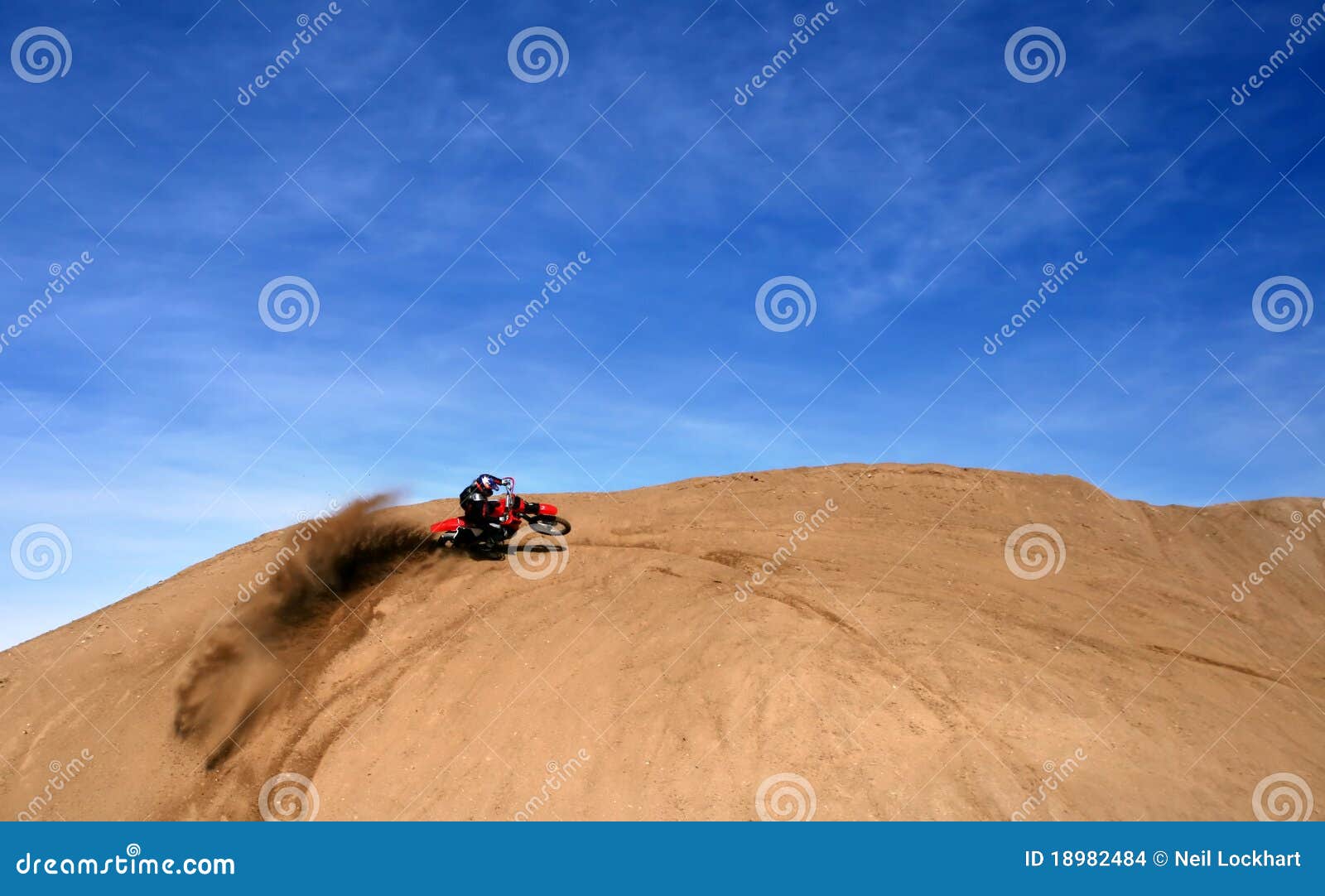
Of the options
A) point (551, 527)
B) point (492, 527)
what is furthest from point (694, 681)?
point (551, 527)

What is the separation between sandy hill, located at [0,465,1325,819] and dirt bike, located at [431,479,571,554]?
63 cm

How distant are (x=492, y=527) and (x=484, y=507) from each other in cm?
51

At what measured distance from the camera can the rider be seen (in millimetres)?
20672

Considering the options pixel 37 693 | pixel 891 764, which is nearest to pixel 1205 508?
pixel 891 764

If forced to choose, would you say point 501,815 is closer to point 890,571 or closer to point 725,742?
point 725,742

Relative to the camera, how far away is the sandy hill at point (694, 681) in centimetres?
1502

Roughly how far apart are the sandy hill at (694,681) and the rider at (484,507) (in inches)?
30.9

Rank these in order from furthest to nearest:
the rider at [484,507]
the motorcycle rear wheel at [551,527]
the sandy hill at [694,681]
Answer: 1. the motorcycle rear wheel at [551,527]
2. the rider at [484,507]
3. the sandy hill at [694,681]

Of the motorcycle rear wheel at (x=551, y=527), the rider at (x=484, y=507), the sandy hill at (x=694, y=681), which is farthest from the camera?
the motorcycle rear wheel at (x=551, y=527)

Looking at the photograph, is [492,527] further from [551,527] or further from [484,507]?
[551,527]

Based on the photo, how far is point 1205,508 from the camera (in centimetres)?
2728

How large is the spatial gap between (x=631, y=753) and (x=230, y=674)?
914 centimetres

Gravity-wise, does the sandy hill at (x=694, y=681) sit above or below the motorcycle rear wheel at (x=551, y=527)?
below

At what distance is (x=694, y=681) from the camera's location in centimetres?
→ 1652
